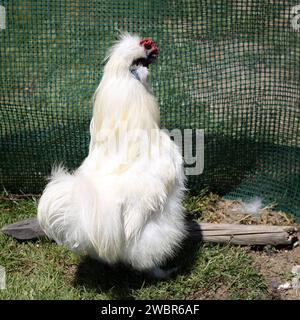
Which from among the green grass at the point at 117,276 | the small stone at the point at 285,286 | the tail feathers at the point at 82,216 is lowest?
the small stone at the point at 285,286

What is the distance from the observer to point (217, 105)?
493 cm

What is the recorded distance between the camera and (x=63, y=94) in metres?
5.45

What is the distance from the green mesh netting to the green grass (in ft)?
2.63

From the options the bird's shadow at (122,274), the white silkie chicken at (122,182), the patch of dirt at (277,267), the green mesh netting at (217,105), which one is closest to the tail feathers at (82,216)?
the white silkie chicken at (122,182)

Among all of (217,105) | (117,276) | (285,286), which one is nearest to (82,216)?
(117,276)

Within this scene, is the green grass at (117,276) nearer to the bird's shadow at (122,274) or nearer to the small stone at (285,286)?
the bird's shadow at (122,274)

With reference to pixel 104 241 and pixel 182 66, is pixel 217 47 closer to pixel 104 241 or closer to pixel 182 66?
pixel 182 66

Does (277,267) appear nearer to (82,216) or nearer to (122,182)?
(122,182)

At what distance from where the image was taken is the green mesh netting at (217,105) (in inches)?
184

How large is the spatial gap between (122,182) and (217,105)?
1.90 metres

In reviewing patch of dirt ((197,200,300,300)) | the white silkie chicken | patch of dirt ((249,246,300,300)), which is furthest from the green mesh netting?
the white silkie chicken

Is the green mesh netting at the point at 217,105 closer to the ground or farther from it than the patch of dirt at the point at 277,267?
farther from it

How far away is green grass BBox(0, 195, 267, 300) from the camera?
12.8ft
